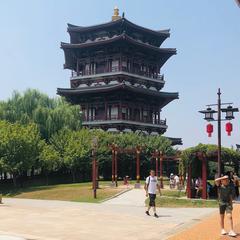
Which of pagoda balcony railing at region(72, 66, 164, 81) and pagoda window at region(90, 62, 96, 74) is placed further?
pagoda window at region(90, 62, 96, 74)

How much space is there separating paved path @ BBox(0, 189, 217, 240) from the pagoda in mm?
35697

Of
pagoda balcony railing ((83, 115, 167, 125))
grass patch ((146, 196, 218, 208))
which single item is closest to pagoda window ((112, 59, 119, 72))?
pagoda balcony railing ((83, 115, 167, 125))

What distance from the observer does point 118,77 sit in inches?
2260

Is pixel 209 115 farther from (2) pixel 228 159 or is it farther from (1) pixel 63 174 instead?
(1) pixel 63 174

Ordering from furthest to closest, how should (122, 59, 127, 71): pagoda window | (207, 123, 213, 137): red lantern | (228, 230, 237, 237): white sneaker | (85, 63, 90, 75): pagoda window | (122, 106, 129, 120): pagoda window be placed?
(85, 63, 90, 75): pagoda window → (122, 59, 127, 71): pagoda window → (122, 106, 129, 120): pagoda window → (207, 123, 213, 137): red lantern → (228, 230, 237, 237): white sneaker

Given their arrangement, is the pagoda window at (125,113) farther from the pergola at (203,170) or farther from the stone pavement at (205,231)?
the stone pavement at (205,231)

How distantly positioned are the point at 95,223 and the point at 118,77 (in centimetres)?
4203

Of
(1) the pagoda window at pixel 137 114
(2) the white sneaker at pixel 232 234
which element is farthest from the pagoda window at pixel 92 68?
(2) the white sneaker at pixel 232 234

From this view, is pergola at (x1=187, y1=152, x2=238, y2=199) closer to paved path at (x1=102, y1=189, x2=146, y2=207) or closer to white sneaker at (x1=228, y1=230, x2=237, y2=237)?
paved path at (x1=102, y1=189, x2=146, y2=207)

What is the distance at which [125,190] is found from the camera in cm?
3238

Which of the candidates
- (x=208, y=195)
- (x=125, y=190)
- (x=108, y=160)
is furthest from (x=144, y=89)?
(x=208, y=195)

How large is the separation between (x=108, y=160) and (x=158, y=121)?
15704 mm

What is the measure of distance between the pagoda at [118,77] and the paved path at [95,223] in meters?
35.7

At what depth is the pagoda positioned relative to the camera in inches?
2255
